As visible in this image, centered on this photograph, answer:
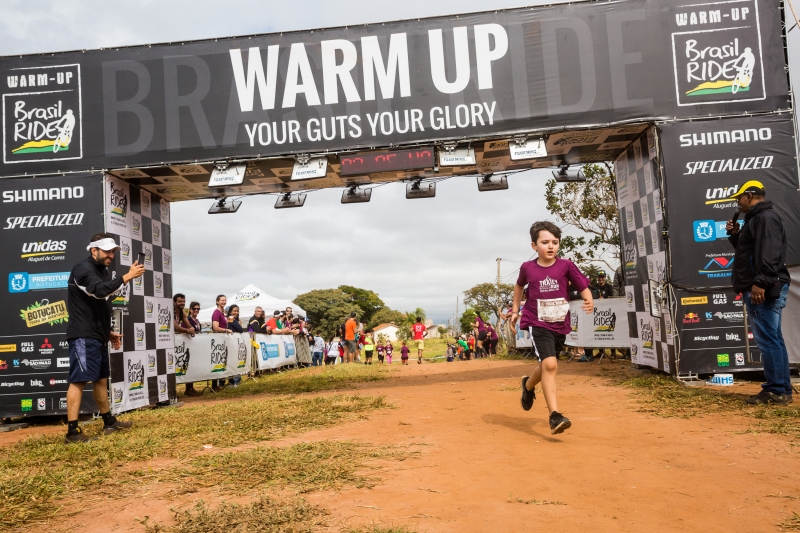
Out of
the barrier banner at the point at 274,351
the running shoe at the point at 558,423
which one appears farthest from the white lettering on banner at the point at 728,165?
the barrier banner at the point at 274,351

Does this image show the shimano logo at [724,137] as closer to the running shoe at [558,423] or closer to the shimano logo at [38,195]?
the running shoe at [558,423]

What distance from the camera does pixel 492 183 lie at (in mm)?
10797

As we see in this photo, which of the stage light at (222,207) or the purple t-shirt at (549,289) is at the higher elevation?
the stage light at (222,207)

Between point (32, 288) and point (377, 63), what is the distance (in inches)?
263

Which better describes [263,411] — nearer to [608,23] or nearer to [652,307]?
[652,307]

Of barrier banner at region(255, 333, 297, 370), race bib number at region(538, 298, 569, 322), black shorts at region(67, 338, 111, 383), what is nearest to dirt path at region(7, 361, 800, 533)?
race bib number at region(538, 298, 569, 322)

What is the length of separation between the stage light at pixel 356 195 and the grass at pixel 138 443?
3837mm

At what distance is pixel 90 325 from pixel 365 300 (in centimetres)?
8106

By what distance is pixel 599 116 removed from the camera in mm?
9234

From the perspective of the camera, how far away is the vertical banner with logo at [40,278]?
29.4ft

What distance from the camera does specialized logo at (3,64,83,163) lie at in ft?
31.3

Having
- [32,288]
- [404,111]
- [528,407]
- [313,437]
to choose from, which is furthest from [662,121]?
[32,288]

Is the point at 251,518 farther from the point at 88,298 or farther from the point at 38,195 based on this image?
the point at 38,195

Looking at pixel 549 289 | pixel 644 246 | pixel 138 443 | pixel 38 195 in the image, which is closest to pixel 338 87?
pixel 38 195
